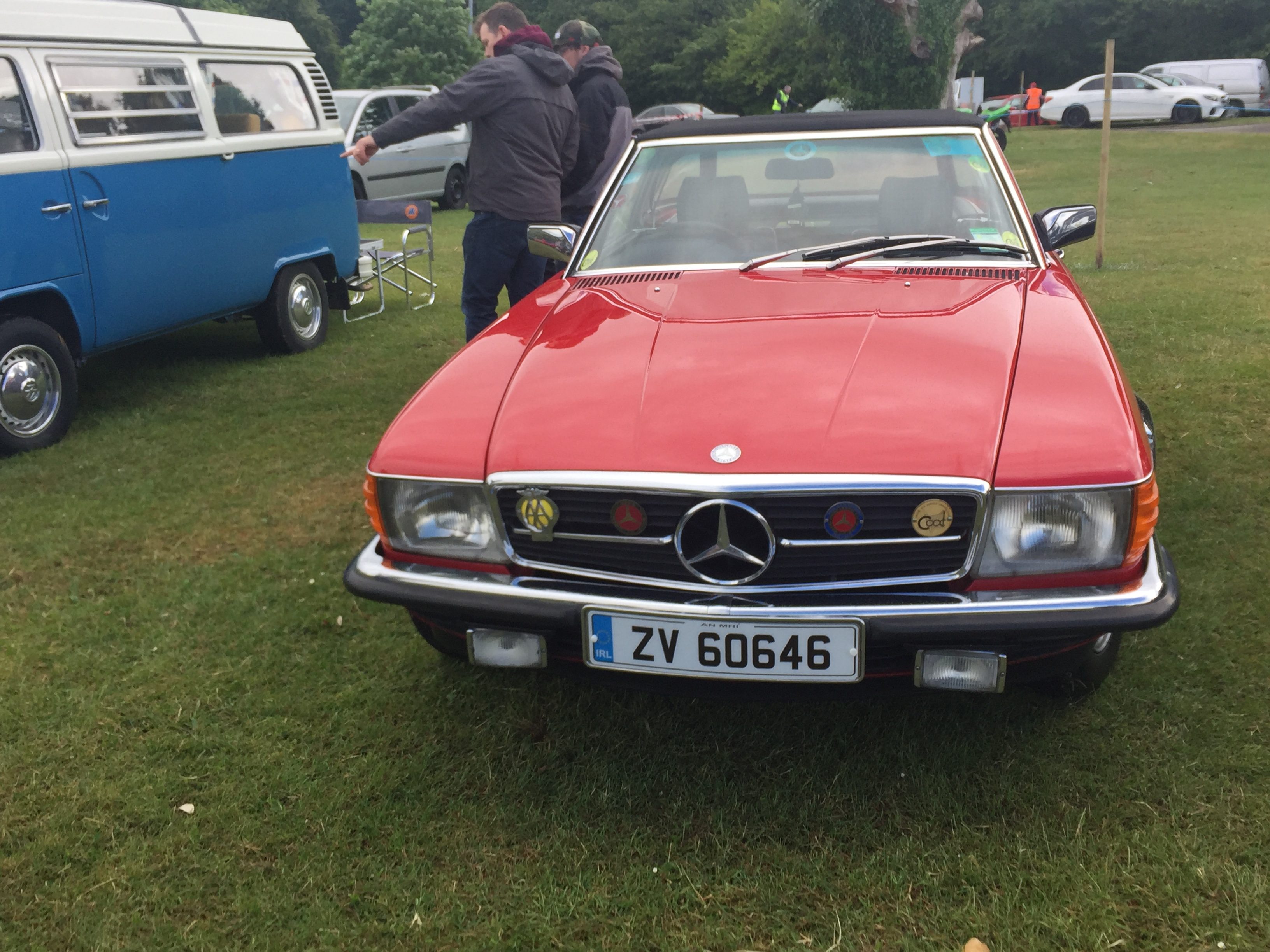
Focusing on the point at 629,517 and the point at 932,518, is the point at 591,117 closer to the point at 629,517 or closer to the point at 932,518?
the point at 629,517

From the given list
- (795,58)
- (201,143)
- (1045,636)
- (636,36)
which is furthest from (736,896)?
(636,36)

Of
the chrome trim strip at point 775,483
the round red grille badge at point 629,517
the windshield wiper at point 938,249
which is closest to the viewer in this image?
the chrome trim strip at point 775,483

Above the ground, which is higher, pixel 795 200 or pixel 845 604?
pixel 795 200

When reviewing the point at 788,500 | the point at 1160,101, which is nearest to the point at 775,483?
the point at 788,500

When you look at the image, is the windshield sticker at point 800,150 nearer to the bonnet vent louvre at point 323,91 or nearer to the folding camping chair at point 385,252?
the bonnet vent louvre at point 323,91

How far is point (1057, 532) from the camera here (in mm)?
2305

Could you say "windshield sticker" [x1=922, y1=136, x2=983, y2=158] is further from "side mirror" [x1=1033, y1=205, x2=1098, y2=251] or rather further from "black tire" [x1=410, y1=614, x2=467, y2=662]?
"black tire" [x1=410, y1=614, x2=467, y2=662]

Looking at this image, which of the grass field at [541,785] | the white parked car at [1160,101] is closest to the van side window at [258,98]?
the grass field at [541,785]

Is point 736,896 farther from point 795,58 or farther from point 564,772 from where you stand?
point 795,58

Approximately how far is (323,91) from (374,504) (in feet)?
20.2

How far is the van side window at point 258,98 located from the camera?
6.80m

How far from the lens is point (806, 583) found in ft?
7.75

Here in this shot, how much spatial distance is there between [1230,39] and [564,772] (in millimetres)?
48357

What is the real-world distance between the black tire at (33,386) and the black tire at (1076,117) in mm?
31698
